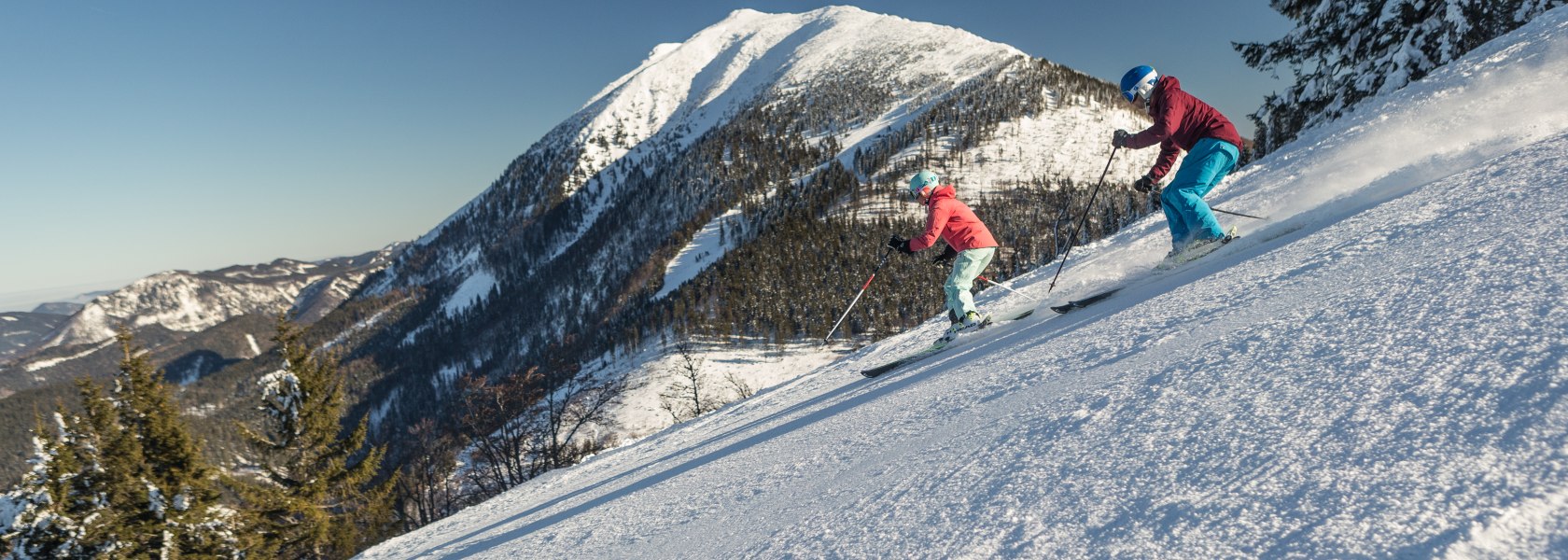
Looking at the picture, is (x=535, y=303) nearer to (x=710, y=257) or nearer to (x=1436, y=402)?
(x=710, y=257)

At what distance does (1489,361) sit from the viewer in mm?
2146

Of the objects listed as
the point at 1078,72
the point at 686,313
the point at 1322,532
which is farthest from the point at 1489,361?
the point at 1078,72

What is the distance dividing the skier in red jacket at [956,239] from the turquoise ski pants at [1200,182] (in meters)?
1.97

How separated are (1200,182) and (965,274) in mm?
2622

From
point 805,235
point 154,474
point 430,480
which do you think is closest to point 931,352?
point 154,474

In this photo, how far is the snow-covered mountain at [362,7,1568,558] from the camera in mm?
1750

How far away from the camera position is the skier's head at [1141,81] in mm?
6840

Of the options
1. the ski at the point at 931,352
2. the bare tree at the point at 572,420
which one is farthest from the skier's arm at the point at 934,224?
the bare tree at the point at 572,420

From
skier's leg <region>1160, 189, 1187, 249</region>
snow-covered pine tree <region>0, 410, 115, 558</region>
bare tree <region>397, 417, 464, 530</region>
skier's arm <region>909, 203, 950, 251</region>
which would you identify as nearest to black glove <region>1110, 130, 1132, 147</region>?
skier's leg <region>1160, 189, 1187, 249</region>

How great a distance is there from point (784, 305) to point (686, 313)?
16750mm

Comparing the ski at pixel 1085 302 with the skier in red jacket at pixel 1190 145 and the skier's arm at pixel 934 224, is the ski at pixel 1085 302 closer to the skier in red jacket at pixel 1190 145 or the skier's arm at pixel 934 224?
the skier in red jacket at pixel 1190 145

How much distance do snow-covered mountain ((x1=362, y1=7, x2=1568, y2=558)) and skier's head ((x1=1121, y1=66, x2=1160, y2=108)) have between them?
1.82m

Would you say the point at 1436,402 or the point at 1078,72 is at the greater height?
the point at 1078,72

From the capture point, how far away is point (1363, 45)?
46.7ft
